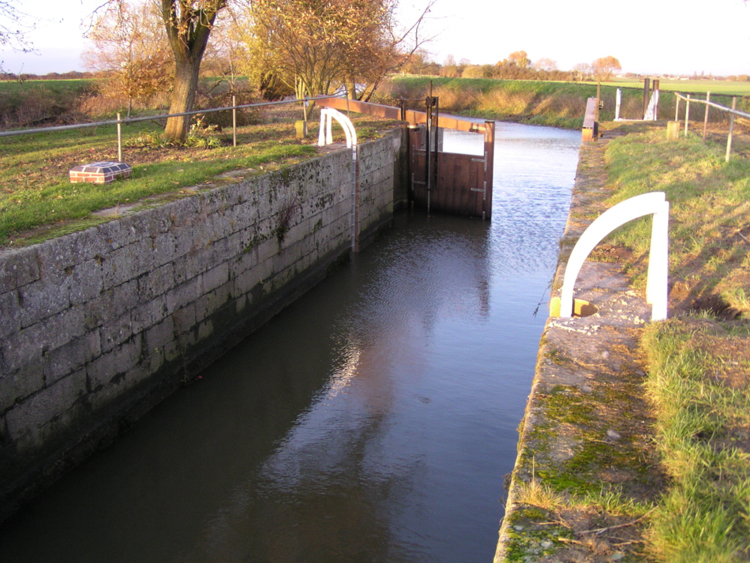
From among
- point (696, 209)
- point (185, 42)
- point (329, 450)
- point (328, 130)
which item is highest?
point (185, 42)

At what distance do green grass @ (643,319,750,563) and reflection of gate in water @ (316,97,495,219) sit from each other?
10.7 metres

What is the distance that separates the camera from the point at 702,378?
130 inches

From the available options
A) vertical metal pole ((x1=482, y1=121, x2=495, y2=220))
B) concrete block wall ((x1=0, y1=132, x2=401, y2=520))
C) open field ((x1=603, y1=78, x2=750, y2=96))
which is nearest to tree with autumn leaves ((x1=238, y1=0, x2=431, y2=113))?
vertical metal pole ((x1=482, y1=121, x2=495, y2=220))

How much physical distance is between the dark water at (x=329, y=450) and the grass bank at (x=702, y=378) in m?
1.78

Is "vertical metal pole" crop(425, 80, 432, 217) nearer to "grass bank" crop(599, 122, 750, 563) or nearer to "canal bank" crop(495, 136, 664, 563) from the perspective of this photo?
"grass bank" crop(599, 122, 750, 563)

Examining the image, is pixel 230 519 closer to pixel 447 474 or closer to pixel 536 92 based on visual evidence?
pixel 447 474

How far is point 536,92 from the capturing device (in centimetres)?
3712

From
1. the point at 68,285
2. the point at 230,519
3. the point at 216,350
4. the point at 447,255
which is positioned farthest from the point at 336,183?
the point at 230,519

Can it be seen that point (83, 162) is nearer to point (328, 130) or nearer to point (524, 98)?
point (328, 130)

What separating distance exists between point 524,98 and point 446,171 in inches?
939

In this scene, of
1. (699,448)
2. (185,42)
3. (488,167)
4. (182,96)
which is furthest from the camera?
(488,167)

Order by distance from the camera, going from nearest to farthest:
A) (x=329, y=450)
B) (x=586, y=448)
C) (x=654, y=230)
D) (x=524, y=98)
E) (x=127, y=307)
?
1. (x=586, y=448)
2. (x=654, y=230)
3. (x=329, y=450)
4. (x=127, y=307)
5. (x=524, y=98)

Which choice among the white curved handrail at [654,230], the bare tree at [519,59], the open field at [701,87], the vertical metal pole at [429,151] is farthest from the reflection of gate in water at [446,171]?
the bare tree at [519,59]

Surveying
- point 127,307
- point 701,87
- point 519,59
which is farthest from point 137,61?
point 519,59
